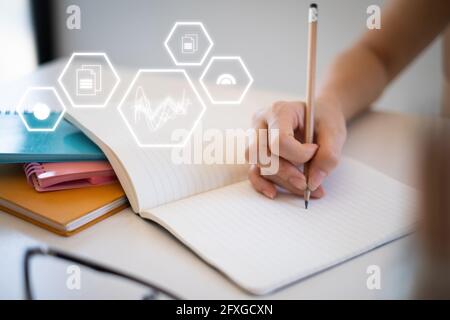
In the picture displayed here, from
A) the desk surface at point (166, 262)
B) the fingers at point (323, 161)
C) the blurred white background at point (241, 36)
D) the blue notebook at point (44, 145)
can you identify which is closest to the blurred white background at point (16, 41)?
the blurred white background at point (241, 36)

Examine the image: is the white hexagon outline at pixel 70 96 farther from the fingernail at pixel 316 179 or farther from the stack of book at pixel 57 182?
the fingernail at pixel 316 179

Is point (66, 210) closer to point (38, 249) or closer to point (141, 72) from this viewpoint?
point (38, 249)

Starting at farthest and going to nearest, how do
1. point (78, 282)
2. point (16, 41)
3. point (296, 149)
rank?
point (16, 41) → point (296, 149) → point (78, 282)

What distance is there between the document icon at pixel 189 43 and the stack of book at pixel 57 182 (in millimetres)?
186

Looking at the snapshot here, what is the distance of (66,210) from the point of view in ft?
1.52

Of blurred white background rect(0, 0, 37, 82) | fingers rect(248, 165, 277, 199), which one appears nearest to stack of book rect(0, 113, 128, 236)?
fingers rect(248, 165, 277, 199)

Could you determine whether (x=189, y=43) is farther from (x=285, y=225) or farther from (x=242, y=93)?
(x=285, y=225)

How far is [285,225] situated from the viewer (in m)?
0.45

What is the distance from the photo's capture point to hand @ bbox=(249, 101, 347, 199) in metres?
Result: 0.49

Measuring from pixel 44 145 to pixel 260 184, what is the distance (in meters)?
0.23

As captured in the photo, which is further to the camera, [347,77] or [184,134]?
[347,77]

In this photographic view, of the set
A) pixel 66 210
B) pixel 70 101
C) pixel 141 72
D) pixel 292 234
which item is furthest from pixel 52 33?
pixel 292 234

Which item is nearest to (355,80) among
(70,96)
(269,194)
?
(269,194)

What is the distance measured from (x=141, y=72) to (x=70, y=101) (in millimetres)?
217
